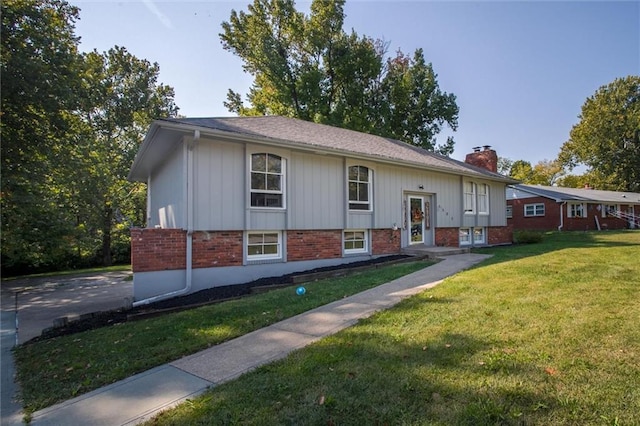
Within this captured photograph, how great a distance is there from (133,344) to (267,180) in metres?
5.63

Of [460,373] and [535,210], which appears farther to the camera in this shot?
[535,210]

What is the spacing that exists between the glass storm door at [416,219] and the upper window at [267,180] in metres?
6.05

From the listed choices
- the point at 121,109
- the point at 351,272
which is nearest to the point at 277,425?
the point at 351,272

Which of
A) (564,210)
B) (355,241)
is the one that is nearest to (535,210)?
(564,210)

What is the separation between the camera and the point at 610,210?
31062 mm

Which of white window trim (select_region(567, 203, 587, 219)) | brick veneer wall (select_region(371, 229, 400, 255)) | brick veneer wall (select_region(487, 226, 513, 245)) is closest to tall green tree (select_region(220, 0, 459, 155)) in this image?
white window trim (select_region(567, 203, 587, 219))

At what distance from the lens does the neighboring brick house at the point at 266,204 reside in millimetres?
8180

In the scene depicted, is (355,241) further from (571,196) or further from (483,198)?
(571,196)

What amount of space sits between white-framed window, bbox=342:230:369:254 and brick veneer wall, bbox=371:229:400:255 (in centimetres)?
26

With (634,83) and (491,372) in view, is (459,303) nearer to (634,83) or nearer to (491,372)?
(491,372)

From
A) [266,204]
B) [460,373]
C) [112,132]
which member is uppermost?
[112,132]

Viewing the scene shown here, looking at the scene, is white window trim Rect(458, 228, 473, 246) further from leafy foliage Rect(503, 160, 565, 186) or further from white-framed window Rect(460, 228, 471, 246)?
leafy foliage Rect(503, 160, 565, 186)

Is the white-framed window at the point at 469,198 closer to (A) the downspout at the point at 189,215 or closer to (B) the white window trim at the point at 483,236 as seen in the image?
(B) the white window trim at the point at 483,236

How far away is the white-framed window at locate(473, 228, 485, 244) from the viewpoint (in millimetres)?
16156
